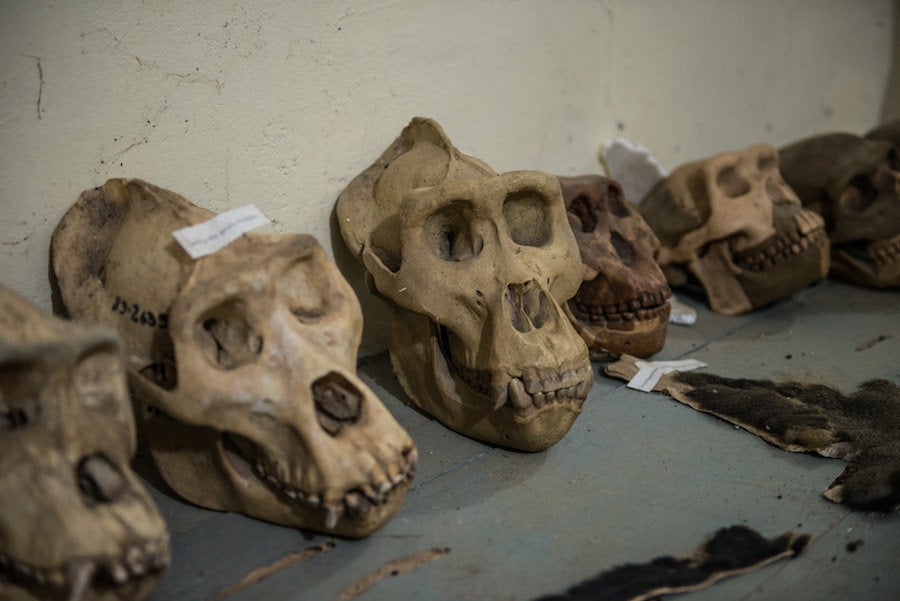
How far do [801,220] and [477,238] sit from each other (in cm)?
165

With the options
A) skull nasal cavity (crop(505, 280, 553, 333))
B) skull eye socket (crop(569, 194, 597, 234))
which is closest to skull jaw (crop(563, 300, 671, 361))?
skull eye socket (crop(569, 194, 597, 234))

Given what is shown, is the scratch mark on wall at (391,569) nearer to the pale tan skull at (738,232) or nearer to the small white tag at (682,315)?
the small white tag at (682,315)

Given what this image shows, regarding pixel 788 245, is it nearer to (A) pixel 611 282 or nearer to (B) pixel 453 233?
(A) pixel 611 282

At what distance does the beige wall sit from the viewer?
2.38 meters

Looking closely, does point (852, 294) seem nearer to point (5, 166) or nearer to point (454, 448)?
point (454, 448)

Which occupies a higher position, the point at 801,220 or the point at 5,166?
the point at 5,166

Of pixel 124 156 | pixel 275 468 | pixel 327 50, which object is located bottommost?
pixel 275 468

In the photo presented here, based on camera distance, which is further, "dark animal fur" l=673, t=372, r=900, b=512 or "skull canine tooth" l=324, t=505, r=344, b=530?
"dark animal fur" l=673, t=372, r=900, b=512

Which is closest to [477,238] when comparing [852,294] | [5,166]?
[5,166]

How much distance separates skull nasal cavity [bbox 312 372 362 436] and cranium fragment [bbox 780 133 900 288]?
2.61 meters

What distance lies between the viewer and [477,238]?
2535 millimetres

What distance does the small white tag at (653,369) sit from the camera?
2998mm

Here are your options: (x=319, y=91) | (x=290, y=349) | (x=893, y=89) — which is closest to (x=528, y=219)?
(x=319, y=91)

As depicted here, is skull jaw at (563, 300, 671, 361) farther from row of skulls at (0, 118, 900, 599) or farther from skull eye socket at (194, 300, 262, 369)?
skull eye socket at (194, 300, 262, 369)
